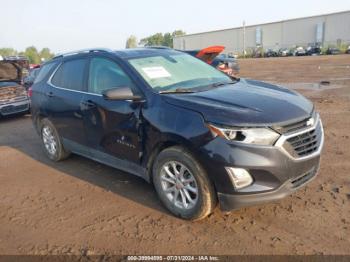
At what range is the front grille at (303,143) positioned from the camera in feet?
10.3

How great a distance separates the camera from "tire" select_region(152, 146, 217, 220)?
130 inches

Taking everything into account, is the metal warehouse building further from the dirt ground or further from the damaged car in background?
the dirt ground

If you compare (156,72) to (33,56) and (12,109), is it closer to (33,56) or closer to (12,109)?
(12,109)

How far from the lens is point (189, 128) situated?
3287mm

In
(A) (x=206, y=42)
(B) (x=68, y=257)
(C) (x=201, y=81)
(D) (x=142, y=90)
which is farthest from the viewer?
(A) (x=206, y=42)

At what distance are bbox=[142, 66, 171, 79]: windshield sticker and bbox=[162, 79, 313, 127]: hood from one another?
0.51 metres

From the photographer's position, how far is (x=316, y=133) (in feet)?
11.4

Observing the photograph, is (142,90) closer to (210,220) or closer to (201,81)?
(201,81)

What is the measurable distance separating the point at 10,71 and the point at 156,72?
28.4 ft

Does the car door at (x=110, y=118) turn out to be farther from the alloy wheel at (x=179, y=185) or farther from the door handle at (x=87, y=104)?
the alloy wheel at (x=179, y=185)

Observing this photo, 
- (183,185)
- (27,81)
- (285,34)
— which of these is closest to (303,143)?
(183,185)

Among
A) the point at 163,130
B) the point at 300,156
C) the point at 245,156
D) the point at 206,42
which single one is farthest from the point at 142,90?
the point at 206,42

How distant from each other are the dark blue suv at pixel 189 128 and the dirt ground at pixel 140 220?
332 millimetres

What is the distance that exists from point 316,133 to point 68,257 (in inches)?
107
